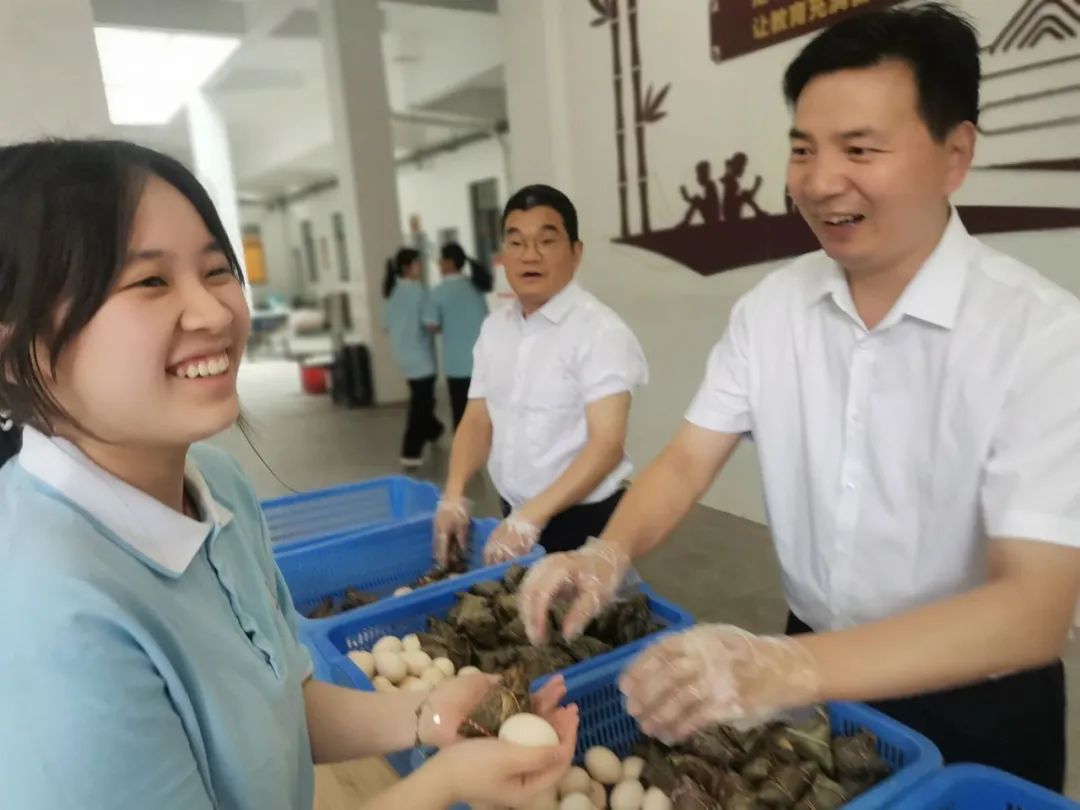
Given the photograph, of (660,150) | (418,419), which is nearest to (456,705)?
(660,150)

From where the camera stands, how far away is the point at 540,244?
1729 millimetres

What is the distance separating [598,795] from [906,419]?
626 millimetres

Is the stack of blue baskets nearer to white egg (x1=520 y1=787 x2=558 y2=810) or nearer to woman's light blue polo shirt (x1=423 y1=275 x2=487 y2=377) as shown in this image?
white egg (x1=520 y1=787 x2=558 y2=810)

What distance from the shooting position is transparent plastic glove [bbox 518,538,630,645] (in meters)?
1.09

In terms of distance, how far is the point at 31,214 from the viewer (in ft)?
1.84

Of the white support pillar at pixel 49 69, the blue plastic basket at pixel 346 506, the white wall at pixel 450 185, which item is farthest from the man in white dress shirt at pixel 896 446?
the white wall at pixel 450 185

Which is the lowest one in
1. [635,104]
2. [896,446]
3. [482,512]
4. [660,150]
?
[482,512]

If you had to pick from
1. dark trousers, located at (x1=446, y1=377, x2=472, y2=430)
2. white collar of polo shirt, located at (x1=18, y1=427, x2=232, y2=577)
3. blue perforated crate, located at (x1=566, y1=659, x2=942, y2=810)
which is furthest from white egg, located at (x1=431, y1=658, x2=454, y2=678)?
dark trousers, located at (x1=446, y1=377, x2=472, y2=430)

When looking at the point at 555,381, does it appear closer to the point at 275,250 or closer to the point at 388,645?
the point at 388,645

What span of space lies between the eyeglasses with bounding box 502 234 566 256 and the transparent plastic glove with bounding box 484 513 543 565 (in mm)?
598

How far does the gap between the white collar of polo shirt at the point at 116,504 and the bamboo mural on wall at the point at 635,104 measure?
3.25m

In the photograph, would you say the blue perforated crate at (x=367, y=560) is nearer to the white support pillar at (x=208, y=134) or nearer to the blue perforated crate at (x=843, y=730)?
the blue perforated crate at (x=843, y=730)

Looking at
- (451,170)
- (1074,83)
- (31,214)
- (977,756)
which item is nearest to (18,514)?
(31,214)

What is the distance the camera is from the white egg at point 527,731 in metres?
0.77
